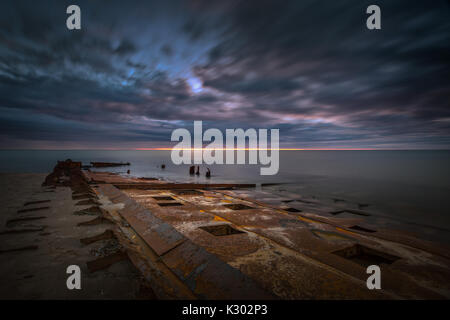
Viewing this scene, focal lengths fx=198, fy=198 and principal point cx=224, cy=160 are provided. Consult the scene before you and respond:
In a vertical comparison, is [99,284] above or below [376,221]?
above

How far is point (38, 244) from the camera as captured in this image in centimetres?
530

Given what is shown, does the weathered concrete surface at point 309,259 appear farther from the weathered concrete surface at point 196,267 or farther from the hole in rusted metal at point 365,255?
the weathered concrete surface at point 196,267

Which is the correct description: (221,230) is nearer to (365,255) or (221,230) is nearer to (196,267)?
(196,267)

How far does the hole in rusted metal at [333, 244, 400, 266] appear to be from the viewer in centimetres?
579

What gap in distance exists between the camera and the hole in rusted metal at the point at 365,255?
19.0 ft

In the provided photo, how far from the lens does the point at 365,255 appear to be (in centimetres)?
613

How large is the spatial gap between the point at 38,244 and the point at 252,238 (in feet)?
19.3

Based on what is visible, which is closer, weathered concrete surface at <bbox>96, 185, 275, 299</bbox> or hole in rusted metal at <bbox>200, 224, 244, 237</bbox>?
weathered concrete surface at <bbox>96, 185, 275, 299</bbox>

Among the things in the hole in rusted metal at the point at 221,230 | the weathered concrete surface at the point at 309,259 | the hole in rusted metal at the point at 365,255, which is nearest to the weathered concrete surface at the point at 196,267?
the weathered concrete surface at the point at 309,259

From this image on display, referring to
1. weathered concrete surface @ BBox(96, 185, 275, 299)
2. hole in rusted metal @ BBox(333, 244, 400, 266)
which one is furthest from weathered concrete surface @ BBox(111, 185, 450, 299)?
weathered concrete surface @ BBox(96, 185, 275, 299)

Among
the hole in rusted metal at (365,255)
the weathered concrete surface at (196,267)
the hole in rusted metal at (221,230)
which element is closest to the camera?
the weathered concrete surface at (196,267)

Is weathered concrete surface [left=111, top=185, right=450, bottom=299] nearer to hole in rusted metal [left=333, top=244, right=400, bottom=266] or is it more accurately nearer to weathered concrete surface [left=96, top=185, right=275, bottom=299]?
hole in rusted metal [left=333, top=244, right=400, bottom=266]
